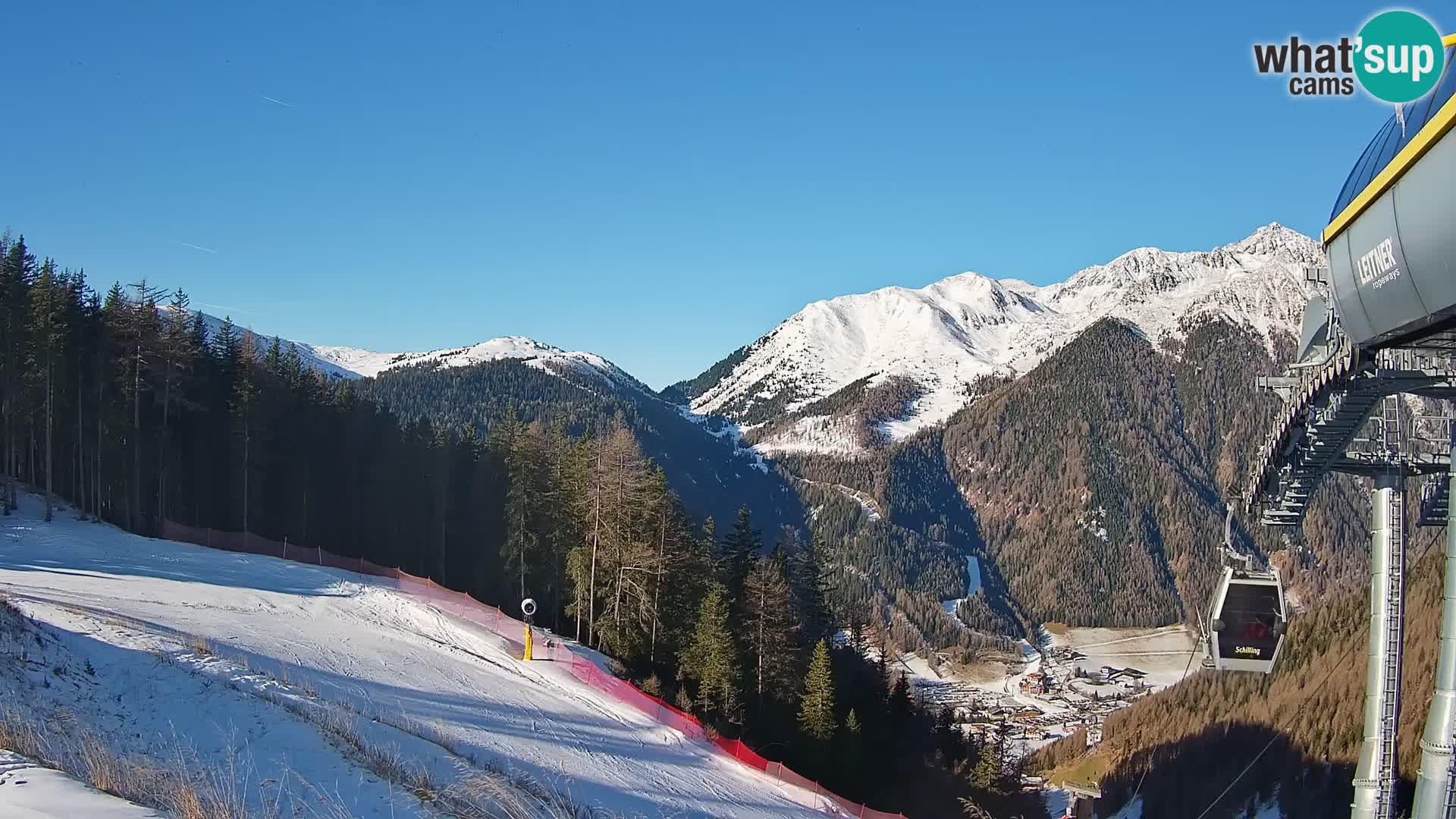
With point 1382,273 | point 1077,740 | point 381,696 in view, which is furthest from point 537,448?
point 1077,740

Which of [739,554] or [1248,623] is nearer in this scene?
[1248,623]

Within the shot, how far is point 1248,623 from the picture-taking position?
14.7 metres

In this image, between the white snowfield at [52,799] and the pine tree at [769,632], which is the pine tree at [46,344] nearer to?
the pine tree at [769,632]

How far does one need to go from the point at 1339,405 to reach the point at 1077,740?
2997 inches

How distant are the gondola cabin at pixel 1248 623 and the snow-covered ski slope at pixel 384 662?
30.1 ft

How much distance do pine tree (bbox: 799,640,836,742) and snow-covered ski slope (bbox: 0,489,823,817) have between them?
456 inches

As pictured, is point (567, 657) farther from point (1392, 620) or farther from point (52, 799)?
point (52, 799)

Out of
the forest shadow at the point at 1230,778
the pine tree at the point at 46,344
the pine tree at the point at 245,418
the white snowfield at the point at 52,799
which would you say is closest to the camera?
the white snowfield at the point at 52,799

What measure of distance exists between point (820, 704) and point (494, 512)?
23.1 meters

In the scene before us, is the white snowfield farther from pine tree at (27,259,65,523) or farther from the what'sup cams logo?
pine tree at (27,259,65,523)

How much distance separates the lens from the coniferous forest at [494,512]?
1335 inches

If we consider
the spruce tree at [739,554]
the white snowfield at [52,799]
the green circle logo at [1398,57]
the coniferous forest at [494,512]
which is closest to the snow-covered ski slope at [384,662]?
the white snowfield at [52,799]

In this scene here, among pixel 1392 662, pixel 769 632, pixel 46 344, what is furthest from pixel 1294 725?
pixel 46 344

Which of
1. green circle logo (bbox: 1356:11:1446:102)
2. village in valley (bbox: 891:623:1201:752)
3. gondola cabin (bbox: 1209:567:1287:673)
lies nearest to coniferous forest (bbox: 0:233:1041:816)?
gondola cabin (bbox: 1209:567:1287:673)
